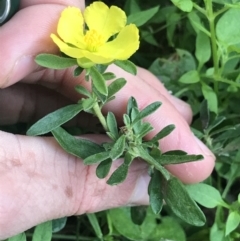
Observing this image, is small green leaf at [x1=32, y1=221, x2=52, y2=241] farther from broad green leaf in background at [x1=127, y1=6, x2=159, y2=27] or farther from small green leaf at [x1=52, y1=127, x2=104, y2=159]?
broad green leaf in background at [x1=127, y1=6, x2=159, y2=27]

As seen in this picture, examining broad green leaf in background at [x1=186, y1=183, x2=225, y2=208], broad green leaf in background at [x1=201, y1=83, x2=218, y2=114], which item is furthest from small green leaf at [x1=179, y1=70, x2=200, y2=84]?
broad green leaf in background at [x1=186, y1=183, x2=225, y2=208]

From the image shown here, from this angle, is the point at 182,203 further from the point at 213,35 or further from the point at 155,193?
the point at 213,35

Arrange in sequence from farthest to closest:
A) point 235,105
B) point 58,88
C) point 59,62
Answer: point 235,105, point 58,88, point 59,62

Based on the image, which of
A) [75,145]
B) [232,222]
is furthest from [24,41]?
[232,222]

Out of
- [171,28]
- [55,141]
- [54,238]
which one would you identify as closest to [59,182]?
[55,141]

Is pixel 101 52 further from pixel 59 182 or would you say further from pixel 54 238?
pixel 54 238
